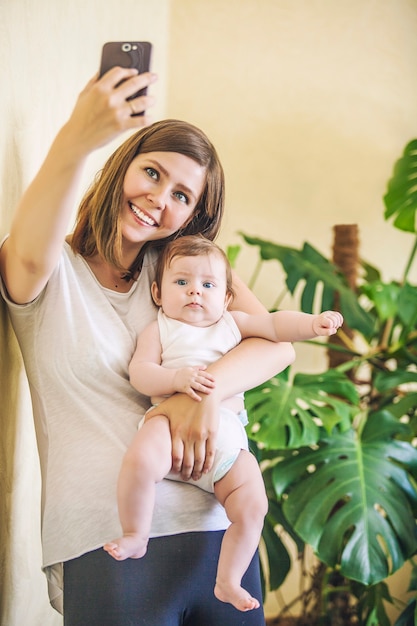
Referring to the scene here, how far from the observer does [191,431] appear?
3.32 feet

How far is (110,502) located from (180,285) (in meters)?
0.33

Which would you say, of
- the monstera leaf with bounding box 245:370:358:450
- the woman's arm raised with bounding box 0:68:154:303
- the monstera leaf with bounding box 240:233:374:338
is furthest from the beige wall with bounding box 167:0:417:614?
the woman's arm raised with bounding box 0:68:154:303

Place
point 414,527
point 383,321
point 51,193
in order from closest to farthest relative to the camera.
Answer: point 51,193, point 414,527, point 383,321

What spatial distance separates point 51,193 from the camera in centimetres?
89

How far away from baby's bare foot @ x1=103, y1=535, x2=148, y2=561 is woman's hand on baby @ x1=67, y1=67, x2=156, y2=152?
476 millimetres

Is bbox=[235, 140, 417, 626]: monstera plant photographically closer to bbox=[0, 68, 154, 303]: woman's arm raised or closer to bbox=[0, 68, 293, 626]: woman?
bbox=[0, 68, 293, 626]: woman

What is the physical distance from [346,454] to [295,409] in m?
0.22

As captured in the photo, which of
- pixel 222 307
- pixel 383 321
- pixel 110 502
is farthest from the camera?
pixel 383 321

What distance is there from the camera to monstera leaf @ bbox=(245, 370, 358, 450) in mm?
1788

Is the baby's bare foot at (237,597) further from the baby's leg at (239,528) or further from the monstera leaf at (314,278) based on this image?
the monstera leaf at (314,278)

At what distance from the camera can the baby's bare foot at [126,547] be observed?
0.91 metres

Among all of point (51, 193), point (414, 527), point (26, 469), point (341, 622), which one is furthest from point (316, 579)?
point (51, 193)

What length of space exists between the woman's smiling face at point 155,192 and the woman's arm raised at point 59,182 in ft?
0.52

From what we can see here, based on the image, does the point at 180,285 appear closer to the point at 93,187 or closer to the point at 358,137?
the point at 93,187
